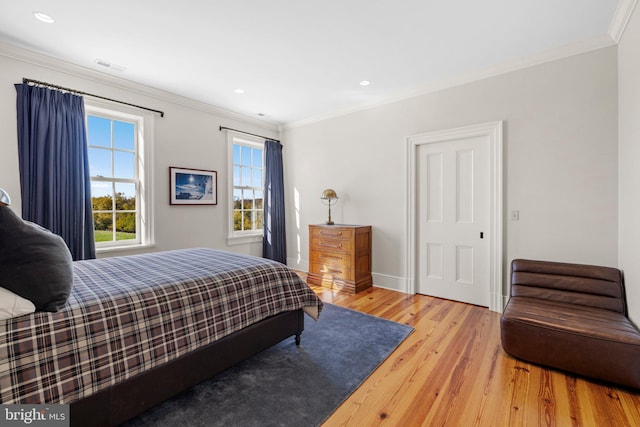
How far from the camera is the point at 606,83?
2.56 m

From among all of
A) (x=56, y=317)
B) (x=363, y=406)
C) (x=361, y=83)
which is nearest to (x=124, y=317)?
(x=56, y=317)

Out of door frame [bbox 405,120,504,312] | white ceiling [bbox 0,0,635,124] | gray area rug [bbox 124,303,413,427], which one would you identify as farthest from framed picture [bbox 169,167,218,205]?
door frame [bbox 405,120,504,312]

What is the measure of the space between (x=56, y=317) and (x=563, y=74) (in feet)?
13.8

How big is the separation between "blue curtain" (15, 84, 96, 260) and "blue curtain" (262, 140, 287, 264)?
7.82 feet

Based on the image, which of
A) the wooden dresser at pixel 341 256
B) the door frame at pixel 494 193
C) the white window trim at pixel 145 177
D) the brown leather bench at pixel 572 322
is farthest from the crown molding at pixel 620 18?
the white window trim at pixel 145 177

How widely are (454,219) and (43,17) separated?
170 inches

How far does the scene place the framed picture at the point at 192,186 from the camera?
3.85m

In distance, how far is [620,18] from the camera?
2238mm

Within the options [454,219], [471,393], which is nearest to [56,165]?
[471,393]

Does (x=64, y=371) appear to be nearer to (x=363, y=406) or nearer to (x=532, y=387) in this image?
(x=363, y=406)

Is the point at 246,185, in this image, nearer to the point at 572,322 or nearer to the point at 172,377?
the point at 172,377

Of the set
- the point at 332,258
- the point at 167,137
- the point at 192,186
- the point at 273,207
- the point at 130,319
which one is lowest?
the point at 332,258

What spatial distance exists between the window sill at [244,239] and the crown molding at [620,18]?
4.73 meters

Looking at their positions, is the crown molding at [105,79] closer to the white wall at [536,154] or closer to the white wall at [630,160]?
the white wall at [536,154]
